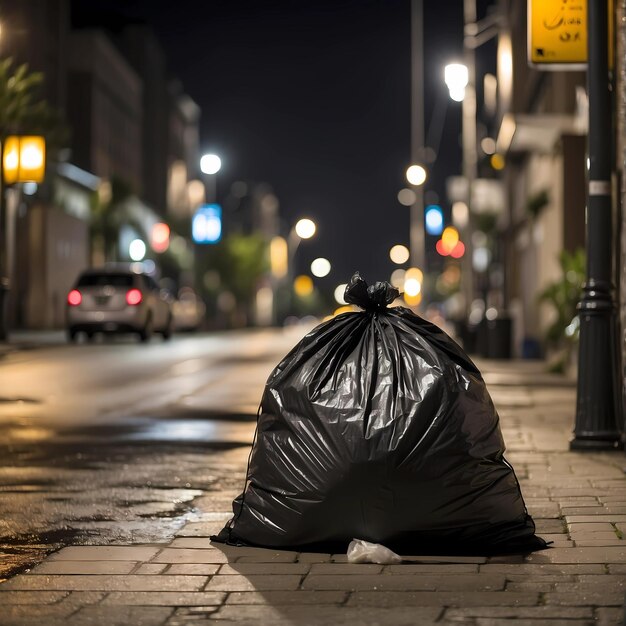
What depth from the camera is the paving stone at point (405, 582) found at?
198 inches

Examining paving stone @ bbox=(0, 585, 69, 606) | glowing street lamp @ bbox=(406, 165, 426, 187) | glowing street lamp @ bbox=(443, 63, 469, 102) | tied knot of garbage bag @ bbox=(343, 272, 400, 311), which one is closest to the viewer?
paving stone @ bbox=(0, 585, 69, 606)

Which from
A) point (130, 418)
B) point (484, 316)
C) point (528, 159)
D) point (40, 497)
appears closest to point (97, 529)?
point (40, 497)

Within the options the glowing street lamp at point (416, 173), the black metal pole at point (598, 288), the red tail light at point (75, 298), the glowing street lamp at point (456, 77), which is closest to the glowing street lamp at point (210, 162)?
the glowing street lamp at point (416, 173)

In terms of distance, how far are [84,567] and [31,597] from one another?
0.58 m

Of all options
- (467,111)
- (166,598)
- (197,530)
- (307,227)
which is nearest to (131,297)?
(467,111)

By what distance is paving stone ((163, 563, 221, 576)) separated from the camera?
5.32 meters

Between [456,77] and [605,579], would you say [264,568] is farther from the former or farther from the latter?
[456,77]

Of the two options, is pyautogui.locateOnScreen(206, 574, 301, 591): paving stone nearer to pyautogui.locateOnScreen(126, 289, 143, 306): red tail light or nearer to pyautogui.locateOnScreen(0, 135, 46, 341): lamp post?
pyautogui.locateOnScreen(126, 289, 143, 306): red tail light

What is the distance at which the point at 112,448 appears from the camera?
1034cm

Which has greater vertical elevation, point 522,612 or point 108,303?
point 108,303

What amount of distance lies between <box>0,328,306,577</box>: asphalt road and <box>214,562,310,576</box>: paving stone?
33.9 inches

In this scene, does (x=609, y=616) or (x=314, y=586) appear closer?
(x=609, y=616)

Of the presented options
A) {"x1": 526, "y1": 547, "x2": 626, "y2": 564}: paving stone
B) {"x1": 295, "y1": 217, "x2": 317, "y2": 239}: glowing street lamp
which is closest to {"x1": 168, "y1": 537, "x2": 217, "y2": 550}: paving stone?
{"x1": 526, "y1": 547, "x2": 626, "y2": 564}: paving stone

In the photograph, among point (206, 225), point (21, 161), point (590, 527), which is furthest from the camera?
point (206, 225)
